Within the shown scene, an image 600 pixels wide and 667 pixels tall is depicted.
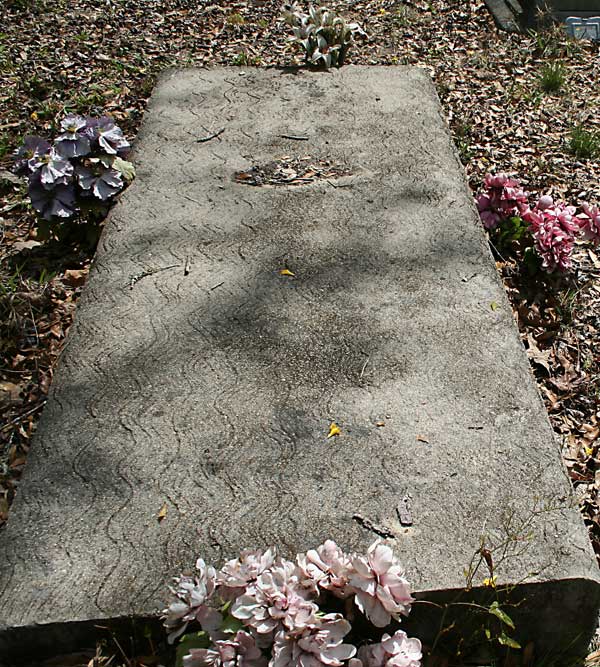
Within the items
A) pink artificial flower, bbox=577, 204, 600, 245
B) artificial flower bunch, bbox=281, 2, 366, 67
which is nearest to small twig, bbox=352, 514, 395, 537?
pink artificial flower, bbox=577, 204, 600, 245

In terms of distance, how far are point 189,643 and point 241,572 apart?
21 centimetres

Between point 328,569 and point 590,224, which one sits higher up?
point 328,569

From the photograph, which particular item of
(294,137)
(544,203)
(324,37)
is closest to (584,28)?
(324,37)

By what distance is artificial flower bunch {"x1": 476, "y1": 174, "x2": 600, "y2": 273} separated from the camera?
3418 millimetres

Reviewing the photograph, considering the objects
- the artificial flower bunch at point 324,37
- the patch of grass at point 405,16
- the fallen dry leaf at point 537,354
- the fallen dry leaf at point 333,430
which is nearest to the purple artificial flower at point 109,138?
the artificial flower bunch at point 324,37

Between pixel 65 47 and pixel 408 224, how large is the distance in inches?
149

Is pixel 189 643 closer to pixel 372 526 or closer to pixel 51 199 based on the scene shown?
pixel 372 526

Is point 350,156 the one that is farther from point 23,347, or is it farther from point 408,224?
point 23,347

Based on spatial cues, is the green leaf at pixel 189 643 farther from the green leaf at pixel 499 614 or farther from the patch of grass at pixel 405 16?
the patch of grass at pixel 405 16

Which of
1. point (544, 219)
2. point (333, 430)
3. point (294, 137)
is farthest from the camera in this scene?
point (294, 137)

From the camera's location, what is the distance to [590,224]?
349cm

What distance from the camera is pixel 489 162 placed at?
450cm

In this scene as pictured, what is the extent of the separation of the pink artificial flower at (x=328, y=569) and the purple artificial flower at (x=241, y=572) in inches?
3.4

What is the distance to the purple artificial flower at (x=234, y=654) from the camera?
1.67m
